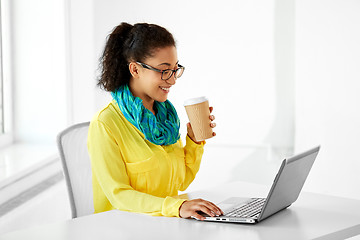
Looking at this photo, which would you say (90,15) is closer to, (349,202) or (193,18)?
(193,18)

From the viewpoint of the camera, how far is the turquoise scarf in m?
1.96

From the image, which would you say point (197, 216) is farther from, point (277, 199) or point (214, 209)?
point (277, 199)

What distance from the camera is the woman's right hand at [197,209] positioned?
5.47ft

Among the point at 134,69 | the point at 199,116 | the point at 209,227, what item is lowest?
the point at 209,227

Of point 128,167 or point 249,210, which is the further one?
point 128,167

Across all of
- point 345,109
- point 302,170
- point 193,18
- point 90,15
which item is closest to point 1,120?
point 90,15

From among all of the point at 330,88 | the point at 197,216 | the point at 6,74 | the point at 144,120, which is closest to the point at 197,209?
the point at 197,216

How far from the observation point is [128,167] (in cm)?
192

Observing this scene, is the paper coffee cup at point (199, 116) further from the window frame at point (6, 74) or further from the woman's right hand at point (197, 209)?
the window frame at point (6, 74)

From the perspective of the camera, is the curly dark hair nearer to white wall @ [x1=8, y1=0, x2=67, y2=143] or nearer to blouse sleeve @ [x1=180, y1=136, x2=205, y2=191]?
blouse sleeve @ [x1=180, y1=136, x2=205, y2=191]

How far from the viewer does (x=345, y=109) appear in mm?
4418

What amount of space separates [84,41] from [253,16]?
52.4 inches

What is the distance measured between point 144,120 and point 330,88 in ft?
9.12

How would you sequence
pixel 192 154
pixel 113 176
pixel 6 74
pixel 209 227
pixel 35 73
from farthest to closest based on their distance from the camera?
pixel 35 73
pixel 6 74
pixel 192 154
pixel 113 176
pixel 209 227
